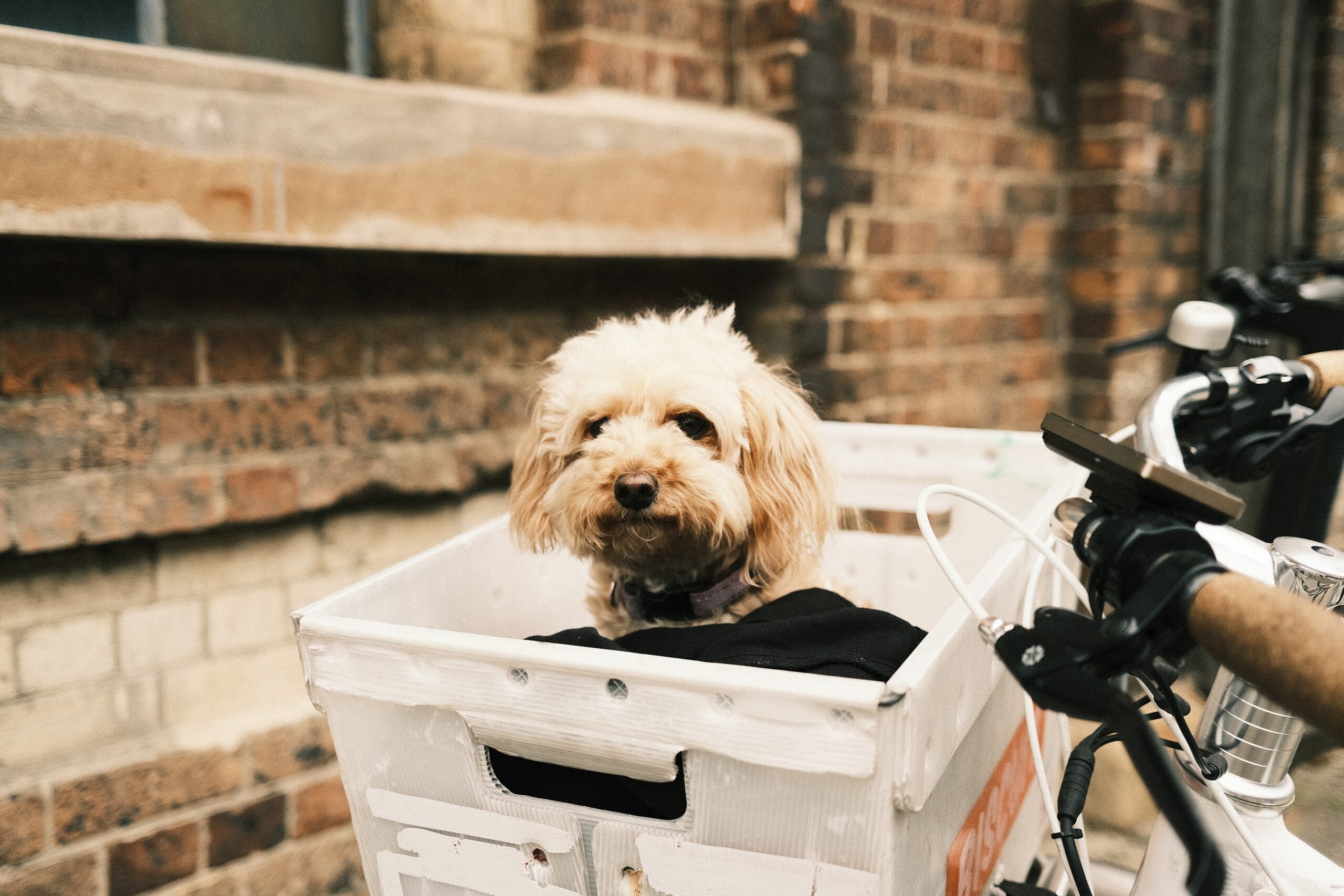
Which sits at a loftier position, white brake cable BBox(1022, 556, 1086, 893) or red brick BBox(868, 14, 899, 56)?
red brick BBox(868, 14, 899, 56)

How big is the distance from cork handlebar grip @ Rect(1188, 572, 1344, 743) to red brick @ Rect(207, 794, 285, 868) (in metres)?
1.75

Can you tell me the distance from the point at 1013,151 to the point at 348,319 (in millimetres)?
2014

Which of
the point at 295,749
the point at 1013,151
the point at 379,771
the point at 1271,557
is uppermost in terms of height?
the point at 1013,151

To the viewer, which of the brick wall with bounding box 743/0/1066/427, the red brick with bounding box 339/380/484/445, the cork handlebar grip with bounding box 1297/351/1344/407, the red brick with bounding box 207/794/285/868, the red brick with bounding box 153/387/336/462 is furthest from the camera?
the brick wall with bounding box 743/0/1066/427

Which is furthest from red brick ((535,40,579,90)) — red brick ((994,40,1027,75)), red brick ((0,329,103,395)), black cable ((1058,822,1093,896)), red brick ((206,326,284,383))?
black cable ((1058,822,1093,896))

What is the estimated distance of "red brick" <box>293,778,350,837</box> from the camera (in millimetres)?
1877

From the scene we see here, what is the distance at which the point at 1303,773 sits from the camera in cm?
224

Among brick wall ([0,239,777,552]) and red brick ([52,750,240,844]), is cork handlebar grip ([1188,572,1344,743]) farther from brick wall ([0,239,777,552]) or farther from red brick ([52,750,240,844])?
red brick ([52,750,240,844])

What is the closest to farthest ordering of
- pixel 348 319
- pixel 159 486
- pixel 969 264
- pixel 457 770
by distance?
pixel 457 770 < pixel 159 486 < pixel 348 319 < pixel 969 264

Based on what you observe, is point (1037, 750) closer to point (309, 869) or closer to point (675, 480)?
point (675, 480)

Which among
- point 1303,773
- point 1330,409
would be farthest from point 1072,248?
point 1330,409

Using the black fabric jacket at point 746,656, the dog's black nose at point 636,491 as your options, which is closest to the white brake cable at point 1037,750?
the black fabric jacket at point 746,656

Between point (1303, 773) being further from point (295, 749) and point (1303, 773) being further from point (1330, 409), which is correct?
point (295, 749)

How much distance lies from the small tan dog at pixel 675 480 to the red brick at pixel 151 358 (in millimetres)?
638
